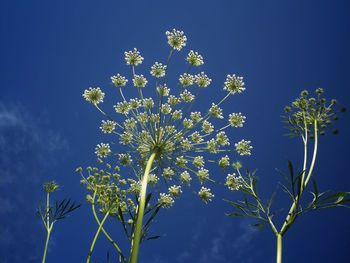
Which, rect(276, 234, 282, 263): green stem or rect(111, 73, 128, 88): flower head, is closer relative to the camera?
rect(276, 234, 282, 263): green stem

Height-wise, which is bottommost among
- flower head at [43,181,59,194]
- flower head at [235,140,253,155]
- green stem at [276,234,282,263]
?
green stem at [276,234,282,263]

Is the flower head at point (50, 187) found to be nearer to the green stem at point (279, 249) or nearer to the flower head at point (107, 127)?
the flower head at point (107, 127)

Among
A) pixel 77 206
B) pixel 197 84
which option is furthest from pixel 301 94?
pixel 77 206

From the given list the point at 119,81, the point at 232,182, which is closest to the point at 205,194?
the point at 232,182

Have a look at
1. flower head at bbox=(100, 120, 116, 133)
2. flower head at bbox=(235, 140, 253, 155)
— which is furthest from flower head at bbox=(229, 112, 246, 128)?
flower head at bbox=(100, 120, 116, 133)

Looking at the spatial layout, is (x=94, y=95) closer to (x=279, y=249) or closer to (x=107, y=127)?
(x=107, y=127)

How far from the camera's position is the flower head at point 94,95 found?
8273 mm

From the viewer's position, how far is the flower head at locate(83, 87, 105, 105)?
8273mm

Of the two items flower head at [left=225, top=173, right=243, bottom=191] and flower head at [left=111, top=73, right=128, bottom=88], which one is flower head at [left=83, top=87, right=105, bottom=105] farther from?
flower head at [left=225, top=173, right=243, bottom=191]

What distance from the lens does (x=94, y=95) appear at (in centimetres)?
831

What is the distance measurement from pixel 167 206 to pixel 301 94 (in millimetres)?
5655

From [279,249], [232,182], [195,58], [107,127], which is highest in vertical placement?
[195,58]

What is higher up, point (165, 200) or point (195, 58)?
point (195, 58)

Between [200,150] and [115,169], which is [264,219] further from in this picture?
A: [115,169]
